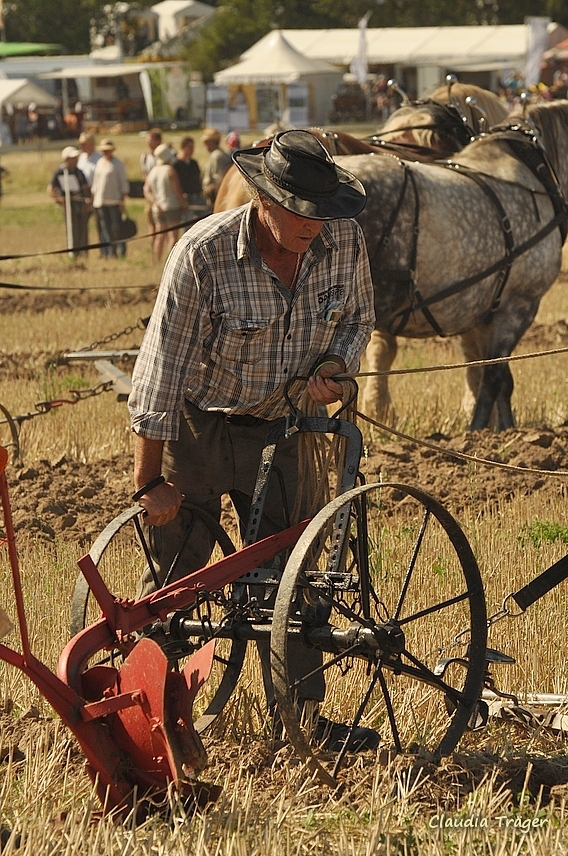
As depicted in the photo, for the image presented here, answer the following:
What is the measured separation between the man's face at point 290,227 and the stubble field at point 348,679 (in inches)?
57.6

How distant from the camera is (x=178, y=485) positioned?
14.4 ft

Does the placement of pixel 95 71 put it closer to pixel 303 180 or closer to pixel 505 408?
pixel 505 408

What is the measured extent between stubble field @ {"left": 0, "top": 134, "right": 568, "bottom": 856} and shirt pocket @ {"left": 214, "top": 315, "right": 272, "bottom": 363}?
1106mm

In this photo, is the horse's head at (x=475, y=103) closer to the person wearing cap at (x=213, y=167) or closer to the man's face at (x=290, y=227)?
the man's face at (x=290, y=227)

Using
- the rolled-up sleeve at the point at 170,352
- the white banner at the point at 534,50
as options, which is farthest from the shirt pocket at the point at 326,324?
the white banner at the point at 534,50

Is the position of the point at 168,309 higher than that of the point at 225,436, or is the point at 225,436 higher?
the point at 168,309

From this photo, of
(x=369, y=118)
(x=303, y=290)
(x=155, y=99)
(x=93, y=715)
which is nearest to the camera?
(x=93, y=715)

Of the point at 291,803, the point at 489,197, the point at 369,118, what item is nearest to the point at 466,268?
the point at 489,197

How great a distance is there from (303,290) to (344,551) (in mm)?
839

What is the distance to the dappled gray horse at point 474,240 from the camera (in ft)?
25.5

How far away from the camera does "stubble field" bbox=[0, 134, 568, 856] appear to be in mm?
3389

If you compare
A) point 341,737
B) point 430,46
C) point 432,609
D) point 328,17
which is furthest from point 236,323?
point 328,17

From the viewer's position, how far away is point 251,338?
412 centimetres

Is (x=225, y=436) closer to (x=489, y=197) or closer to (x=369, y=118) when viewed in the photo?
(x=489, y=197)
